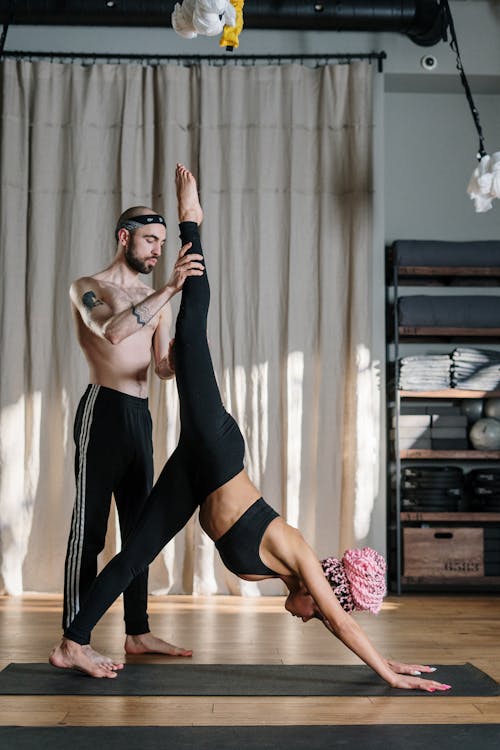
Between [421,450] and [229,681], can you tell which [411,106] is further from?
[229,681]

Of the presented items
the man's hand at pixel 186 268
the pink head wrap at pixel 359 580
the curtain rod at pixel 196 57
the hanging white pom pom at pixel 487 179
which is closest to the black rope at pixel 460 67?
the hanging white pom pom at pixel 487 179

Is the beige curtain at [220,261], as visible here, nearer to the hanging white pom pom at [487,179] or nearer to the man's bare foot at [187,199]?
the hanging white pom pom at [487,179]

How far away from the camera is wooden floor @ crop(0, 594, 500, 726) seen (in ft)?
7.07

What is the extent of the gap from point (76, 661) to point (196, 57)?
3555mm

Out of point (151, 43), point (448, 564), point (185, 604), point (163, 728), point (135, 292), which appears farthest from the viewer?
point (151, 43)

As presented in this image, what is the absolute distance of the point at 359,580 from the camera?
8.06 ft

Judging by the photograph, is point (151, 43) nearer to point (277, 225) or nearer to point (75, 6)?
point (75, 6)

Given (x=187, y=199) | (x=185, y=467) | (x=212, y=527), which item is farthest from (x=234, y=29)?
(x=212, y=527)

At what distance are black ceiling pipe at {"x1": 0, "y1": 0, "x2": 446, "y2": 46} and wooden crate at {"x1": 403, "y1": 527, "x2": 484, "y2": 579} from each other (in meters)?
2.67

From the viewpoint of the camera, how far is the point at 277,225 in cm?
496

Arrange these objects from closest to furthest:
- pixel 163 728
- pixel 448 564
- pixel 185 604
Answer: pixel 163 728, pixel 185 604, pixel 448 564

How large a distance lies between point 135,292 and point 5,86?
2461mm

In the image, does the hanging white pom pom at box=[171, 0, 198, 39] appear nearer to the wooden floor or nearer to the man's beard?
the man's beard

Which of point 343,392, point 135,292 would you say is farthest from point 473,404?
point 135,292
